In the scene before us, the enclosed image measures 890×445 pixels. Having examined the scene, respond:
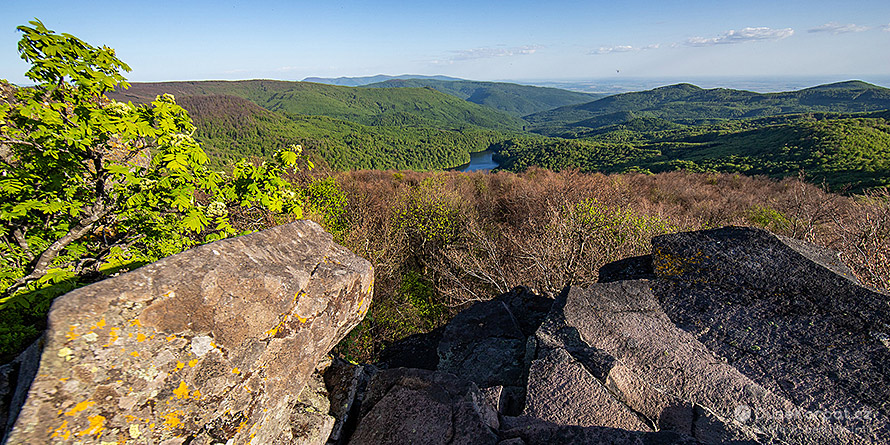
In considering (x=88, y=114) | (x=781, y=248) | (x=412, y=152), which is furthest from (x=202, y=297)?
(x=412, y=152)

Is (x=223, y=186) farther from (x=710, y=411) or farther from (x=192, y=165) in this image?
(x=710, y=411)

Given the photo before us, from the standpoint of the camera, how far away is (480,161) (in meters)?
164

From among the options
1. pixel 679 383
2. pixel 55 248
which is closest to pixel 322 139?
pixel 55 248

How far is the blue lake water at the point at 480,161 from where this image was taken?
148 m

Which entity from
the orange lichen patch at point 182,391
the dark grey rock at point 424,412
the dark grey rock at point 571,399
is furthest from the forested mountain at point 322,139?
the orange lichen patch at point 182,391

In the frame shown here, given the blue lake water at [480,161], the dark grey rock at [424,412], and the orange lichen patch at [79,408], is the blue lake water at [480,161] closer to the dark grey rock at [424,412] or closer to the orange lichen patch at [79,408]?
the dark grey rock at [424,412]

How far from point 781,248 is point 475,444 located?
7.50 m

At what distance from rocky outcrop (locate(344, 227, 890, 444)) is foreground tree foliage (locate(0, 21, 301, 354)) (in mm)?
4212

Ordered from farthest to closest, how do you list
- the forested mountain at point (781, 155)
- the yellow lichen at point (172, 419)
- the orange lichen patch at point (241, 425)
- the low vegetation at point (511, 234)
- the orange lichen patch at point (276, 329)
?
the forested mountain at point (781, 155), the low vegetation at point (511, 234), the orange lichen patch at point (276, 329), the orange lichen patch at point (241, 425), the yellow lichen at point (172, 419)

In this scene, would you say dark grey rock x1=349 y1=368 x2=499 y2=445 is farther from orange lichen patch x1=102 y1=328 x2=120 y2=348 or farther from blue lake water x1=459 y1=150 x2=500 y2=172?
blue lake water x1=459 y1=150 x2=500 y2=172

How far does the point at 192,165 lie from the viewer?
5.11m

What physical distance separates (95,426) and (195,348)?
845 millimetres

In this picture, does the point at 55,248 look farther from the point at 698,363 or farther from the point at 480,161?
the point at 480,161

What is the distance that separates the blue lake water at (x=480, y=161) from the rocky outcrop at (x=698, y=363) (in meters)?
139
